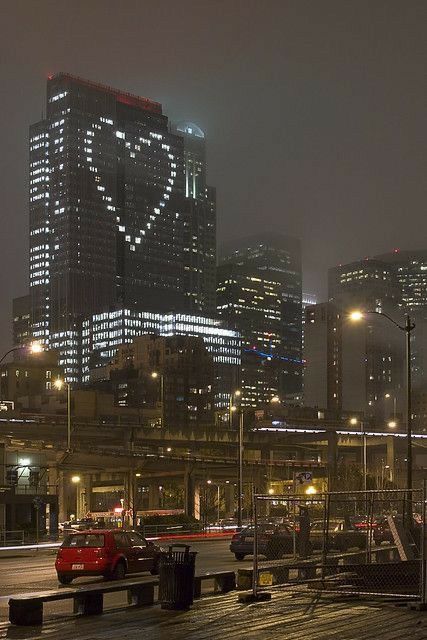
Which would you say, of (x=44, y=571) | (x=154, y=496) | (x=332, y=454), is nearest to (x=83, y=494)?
(x=154, y=496)

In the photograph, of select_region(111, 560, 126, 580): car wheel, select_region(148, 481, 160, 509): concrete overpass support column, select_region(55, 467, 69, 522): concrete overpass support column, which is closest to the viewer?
select_region(111, 560, 126, 580): car wheel

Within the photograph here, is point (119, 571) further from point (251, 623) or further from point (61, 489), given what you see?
point (61, 489)

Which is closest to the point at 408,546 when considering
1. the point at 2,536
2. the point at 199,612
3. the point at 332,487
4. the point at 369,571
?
the point at 369,571

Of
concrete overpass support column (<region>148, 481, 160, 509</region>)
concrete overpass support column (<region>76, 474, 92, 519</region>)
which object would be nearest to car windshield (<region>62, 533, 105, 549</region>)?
concrete overpass support column (<region>76, 474, 92, 519</region>)

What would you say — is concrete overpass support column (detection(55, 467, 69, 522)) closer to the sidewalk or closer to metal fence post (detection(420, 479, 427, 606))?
the sidewalk

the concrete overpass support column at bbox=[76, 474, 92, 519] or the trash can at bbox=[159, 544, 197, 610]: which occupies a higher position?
the trash can at bbox=[159, 544, 197, 610]

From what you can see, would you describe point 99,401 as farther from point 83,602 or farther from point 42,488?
point 83,602

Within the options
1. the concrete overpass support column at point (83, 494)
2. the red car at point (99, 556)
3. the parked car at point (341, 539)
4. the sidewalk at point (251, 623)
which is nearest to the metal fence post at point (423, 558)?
the sidewalk at point (251, 623)

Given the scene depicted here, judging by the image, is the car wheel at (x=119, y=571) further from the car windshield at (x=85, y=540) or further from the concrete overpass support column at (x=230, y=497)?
the concrete overpass support column at (x=230, y=497)
